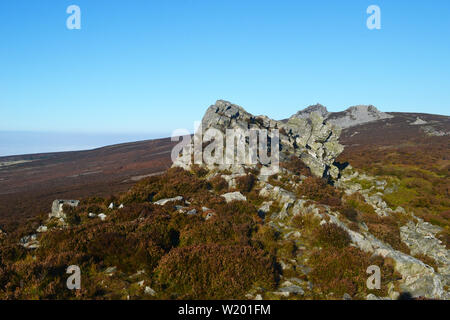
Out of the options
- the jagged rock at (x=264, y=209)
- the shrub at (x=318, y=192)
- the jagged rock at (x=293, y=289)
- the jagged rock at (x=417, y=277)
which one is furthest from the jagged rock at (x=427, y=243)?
the jagged rock at (x=293, y=289)

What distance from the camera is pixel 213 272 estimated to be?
719 centimetres

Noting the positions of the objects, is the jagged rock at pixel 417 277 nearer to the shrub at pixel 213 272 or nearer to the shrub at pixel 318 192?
the shrub at pixel 213 272

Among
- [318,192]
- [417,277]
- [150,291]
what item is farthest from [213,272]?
[318,192]

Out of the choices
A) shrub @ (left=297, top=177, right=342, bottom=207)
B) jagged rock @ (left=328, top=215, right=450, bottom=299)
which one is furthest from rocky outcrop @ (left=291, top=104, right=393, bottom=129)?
jagged rock @ (left=328, top=215, right=450, bottom=299)

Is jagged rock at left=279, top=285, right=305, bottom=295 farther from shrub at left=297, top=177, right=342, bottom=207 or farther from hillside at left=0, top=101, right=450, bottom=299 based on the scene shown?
shrub at left=297, top=177, right=342, bottom=207

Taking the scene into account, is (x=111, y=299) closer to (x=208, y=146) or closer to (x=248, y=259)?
(x=248, y=259)

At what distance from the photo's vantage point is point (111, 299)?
615 cm

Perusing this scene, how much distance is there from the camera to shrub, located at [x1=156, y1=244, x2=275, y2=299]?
668 centimetres

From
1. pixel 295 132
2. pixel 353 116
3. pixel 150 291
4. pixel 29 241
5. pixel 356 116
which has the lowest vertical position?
pixel 29 241

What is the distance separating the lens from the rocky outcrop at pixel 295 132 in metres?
25.1

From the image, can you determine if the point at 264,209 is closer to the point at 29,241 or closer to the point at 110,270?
the point at 110,270

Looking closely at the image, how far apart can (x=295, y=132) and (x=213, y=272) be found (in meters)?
26.0

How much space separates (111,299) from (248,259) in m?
3.81
